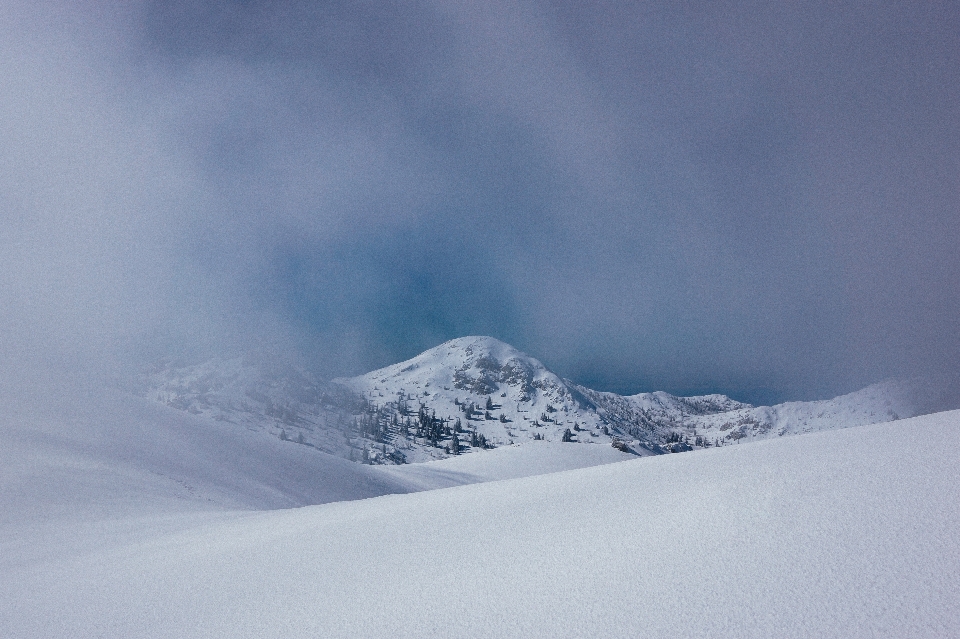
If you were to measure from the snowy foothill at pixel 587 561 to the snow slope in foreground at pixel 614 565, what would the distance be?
0.8 inches

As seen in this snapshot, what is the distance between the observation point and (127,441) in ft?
Result: 72.0

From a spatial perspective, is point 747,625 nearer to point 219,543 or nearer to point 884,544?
point 884,544

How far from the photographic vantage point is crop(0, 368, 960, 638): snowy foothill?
3.61 metres

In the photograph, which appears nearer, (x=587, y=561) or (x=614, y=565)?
(x=614, y=565)

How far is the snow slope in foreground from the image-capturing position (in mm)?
3584

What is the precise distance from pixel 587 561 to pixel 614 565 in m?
0.30

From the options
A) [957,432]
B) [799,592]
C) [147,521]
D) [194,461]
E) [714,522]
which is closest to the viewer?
[799,592]

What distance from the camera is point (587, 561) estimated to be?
4809 millimetres

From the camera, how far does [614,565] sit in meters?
4.59

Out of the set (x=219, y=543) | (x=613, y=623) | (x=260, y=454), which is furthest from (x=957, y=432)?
(x=260, y=454)

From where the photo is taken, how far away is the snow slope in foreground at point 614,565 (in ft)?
11.8

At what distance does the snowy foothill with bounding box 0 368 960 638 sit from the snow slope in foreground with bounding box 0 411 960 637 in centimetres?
2

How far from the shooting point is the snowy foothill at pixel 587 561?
361cm

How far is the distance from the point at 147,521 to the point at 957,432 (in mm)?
15039
